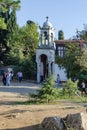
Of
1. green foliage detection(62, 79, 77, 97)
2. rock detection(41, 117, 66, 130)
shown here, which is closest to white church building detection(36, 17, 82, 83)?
green foliage detection(62, 79, 77, 97)

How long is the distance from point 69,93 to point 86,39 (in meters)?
3.96

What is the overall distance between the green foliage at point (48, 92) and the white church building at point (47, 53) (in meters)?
30.6

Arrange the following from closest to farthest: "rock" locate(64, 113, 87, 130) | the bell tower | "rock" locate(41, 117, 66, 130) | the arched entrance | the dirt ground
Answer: "rock" locate(64, 113, 87, 130) < "rock" locate(41, 117, 66, 130) < the dirt ground < the bell tower < the arched entrance

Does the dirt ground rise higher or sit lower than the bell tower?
lower

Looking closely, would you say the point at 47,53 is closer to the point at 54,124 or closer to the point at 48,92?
the point at 48,92

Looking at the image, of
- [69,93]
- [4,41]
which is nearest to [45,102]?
[69,93]

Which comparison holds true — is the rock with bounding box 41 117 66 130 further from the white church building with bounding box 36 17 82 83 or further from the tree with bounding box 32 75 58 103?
the white church building with bounding box 36 17 82 83

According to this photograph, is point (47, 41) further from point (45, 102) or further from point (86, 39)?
point (45, 102)

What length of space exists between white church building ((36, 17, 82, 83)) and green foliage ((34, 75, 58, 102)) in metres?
30.6

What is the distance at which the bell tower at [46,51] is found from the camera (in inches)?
2167

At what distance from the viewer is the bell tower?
55.0 meters

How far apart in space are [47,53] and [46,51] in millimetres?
290

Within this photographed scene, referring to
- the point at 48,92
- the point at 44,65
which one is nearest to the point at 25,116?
the point at 48,92

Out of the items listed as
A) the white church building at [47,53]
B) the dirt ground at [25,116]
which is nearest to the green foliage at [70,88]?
the dirt ground at [25,116]
